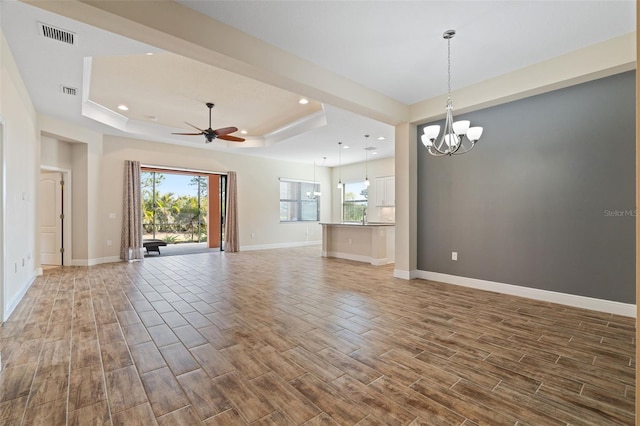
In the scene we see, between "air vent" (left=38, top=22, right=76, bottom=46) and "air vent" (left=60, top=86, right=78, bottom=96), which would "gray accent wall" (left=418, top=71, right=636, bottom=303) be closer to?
"air vent" (left=38, top=22, right=76, bottom=46)

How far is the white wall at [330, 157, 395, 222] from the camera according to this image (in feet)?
31.3

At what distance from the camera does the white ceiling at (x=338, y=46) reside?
2.66 meters

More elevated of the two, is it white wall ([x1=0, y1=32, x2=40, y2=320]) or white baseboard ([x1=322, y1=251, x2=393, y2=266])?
white wall ([x1=0, y1=32, x2=40, y2=320])

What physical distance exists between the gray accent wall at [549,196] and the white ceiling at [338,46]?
0.73 m

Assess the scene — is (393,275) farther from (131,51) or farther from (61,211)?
(61,211)

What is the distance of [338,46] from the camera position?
10.6ft

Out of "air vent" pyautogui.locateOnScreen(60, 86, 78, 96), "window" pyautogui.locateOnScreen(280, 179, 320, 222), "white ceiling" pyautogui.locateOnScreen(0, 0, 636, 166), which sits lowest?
"window" pyautogui.locateOnScreen(280, 179, 320, 222)

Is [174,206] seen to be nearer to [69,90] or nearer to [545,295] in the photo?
[69,90]

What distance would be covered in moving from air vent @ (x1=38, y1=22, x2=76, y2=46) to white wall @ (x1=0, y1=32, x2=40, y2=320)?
1.26 feet

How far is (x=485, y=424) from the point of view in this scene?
5.18 ft

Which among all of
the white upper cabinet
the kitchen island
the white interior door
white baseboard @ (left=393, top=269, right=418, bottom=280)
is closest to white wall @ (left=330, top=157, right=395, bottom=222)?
the white upper cabinet

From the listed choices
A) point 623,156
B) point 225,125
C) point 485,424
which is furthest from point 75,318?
point 623,156

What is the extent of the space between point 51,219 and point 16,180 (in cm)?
317

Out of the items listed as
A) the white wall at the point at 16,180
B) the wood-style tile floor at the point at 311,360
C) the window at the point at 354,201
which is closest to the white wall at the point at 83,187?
the white wall at the point at 16,180
